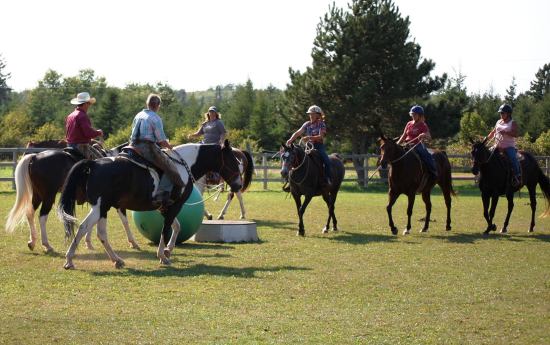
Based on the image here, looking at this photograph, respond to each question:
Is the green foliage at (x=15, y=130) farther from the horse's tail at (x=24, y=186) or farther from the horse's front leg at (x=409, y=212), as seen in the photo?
the horse's tail at (x=24, y=186)

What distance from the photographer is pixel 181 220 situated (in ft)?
46.9

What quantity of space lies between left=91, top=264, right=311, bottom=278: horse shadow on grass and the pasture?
16 millimetres

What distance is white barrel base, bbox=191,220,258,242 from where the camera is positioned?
1545 centimetres

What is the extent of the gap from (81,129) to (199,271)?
366 centimetres

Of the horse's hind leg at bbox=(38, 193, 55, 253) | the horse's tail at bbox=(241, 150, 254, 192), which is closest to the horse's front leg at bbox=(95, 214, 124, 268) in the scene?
the horse's hind leg at bbox=(38, 193, 55, 253)

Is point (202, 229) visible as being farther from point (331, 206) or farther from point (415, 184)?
point (415, 184)

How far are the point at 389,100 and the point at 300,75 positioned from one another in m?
4.84

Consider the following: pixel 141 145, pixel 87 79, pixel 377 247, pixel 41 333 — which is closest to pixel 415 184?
pixel 377 247

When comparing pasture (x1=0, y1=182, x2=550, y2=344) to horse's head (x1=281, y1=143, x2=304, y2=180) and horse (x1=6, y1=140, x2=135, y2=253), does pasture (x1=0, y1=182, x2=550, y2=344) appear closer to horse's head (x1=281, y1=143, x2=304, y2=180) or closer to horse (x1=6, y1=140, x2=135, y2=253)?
horse (x1=6, y1=140, x2=135, y2=253)

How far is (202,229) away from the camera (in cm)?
1559

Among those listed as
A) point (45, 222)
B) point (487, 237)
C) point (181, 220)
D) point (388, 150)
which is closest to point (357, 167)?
point (388, 150)

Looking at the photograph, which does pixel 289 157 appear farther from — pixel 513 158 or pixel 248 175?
pixel 513 158

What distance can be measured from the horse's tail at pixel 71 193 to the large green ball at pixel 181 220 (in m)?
2.75

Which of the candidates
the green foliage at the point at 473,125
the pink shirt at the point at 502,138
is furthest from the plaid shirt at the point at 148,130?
the green foliage at the point at 473,125
